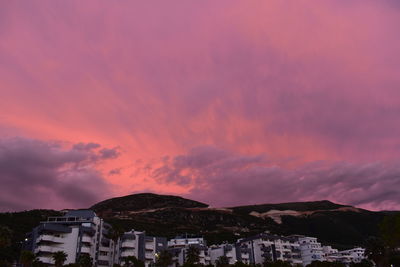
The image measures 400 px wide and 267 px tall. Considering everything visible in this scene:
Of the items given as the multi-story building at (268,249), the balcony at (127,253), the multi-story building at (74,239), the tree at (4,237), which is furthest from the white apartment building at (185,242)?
the tree at (4,237)

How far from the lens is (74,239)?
376ft

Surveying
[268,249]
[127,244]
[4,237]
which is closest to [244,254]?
[268,249]

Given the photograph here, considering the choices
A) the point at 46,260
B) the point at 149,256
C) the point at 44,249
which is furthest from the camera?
the point at 149,256

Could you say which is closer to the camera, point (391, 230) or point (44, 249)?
point (391, 230)

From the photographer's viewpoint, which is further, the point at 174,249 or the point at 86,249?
the point at 174,249

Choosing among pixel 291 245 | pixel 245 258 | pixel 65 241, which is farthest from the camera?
pixel 291 245

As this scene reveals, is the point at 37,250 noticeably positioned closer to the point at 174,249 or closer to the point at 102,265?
the point at 102,265

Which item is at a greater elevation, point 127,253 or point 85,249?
point 85,249

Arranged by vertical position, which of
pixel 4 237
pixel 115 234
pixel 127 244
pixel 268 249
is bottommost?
pixel 268 249

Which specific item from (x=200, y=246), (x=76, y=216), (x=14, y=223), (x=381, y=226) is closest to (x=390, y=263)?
(x=381, y=226)

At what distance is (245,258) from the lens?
168 meters

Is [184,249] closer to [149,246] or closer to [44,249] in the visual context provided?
[149,246]

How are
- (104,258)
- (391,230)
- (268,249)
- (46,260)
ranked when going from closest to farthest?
(391,230) → (46,260) → (104,258) → (268,249)

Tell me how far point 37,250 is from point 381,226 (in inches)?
3894
